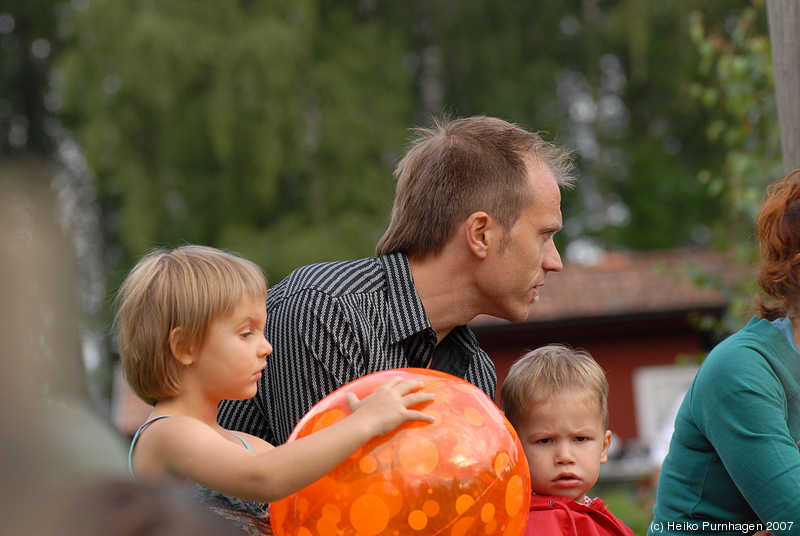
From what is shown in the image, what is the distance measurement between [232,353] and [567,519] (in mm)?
996

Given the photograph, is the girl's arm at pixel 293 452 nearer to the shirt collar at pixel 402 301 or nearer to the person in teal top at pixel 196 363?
the person in teal top at pixel 196 363

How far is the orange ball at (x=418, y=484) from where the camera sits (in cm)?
188

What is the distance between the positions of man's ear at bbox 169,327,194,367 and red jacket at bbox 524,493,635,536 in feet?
3.28

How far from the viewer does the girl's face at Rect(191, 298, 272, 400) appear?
213 cm

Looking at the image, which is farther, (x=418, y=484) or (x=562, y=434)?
(x=562, y=434)

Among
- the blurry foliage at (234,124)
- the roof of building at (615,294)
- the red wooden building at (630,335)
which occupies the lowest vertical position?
the red wooden building at (630,335)

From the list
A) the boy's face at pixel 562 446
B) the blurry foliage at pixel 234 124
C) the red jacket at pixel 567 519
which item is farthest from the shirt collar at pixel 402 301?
the blurry foliage at pixel 234 124

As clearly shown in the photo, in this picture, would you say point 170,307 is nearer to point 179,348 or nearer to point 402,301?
point 179,348

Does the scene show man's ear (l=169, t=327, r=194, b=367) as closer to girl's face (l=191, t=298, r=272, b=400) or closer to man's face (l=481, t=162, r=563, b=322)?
girl's face (l=191, t=298, r=272, b=400)

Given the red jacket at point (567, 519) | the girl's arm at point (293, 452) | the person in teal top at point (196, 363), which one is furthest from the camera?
the red jacket at point (567, 519)

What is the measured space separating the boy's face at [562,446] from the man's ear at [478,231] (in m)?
0.60

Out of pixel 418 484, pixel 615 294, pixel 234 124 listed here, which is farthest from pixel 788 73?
pixel 615 294

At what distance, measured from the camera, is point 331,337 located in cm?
263

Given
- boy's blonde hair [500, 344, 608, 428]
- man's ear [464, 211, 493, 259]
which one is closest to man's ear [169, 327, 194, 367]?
boy's blonde hair [500, 344, 608, 428]
